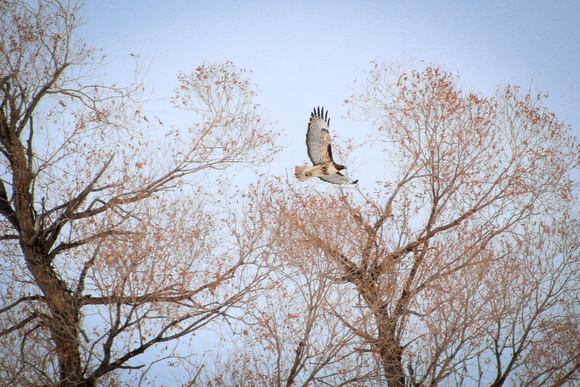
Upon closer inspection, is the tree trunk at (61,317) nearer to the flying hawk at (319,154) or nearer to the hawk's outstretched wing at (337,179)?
the flying hawk at (319,154)

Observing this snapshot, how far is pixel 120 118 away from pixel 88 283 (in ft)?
11.0

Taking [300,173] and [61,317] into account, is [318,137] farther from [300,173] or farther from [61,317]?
[61,317]

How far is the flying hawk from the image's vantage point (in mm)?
9430

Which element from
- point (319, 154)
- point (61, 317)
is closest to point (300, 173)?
point (319, 154)

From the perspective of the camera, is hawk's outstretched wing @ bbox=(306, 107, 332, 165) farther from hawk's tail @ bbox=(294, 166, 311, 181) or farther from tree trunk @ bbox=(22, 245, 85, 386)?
tree trunk @ bbox=(22, 245, 85, 386)

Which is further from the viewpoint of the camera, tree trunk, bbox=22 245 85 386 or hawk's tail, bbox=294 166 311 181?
hawk's tail, bbox=294 166 311 181

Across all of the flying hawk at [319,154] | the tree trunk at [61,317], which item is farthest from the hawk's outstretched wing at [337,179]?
the tree trunk at [61,317]

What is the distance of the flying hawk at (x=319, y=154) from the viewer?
9430mm

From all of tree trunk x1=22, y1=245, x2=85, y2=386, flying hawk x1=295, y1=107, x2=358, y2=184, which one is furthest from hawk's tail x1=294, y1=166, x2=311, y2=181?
tree trunk x1=22, y1=245, x2=85, y2=386

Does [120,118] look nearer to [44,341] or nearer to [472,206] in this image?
[44,341]

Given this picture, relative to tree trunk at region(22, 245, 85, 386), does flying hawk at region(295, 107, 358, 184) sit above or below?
above

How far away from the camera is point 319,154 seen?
953cm

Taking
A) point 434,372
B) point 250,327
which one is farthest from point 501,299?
point 250,327

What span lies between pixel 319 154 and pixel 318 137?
35 centimetres
